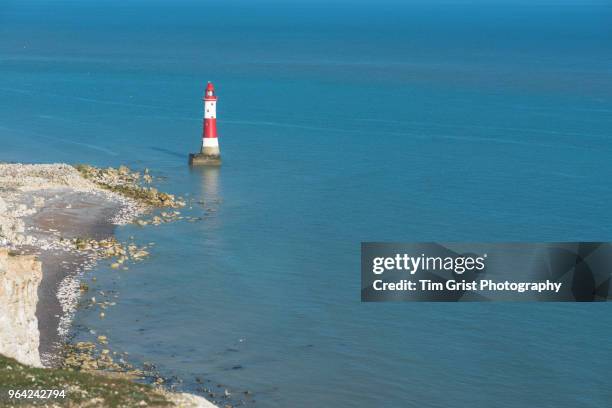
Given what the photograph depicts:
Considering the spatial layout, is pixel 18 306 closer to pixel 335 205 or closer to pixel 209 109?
pixel 335 205

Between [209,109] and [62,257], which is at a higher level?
[209,109]

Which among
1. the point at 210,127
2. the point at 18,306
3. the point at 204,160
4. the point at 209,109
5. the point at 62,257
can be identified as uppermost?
the point at 209,109

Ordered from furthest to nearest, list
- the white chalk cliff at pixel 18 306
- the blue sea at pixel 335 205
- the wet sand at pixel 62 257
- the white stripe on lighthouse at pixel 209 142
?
the white stripe on lighthouse at pixel 209 142 < the wet sand at pixel 62 257 < the blue sea at pixel 335 205 < the white chalk cliff at pixel 18 306

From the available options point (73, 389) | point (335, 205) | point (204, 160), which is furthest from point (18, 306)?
point (204, 160)

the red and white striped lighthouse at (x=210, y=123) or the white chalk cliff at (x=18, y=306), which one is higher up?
the red and white striped lighthouse at (x=210, y=123)

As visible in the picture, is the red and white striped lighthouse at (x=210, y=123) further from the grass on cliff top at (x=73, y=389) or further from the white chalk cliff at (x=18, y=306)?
the grass on cliff top at (x=73, y=389)

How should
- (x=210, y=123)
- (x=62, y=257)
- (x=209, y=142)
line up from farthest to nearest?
(x=209, y=142) → (x=210, y=123) → (x=62, y=257)

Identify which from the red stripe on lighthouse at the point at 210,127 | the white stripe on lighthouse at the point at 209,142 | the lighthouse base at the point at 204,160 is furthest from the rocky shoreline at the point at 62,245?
the white stripe on lighthouse at the point at 209,142

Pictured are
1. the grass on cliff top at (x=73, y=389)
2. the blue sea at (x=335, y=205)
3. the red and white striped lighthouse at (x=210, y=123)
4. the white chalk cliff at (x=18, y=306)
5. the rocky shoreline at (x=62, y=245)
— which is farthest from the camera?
the red and white striped lighthouse at (x=210, y=123)

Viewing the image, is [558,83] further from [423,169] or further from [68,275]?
[68,275]
